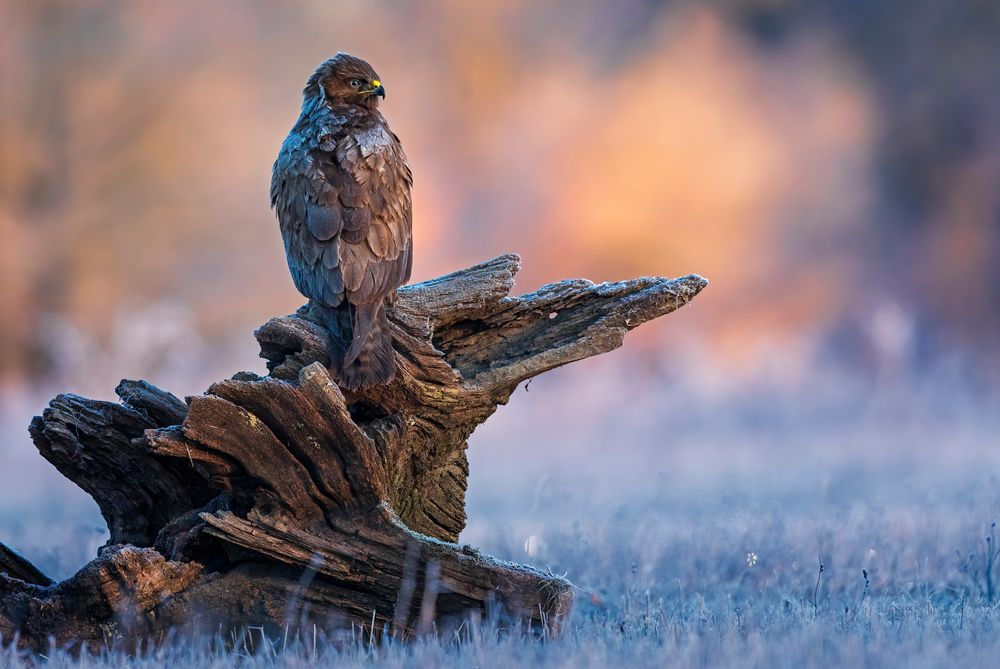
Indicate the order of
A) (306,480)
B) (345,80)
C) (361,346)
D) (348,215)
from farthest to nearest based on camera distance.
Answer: (345,80)
(348,215)
(361,346)
(306,480)

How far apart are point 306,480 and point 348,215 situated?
1.36 meters

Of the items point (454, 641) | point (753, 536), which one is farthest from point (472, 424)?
point (753, 536)

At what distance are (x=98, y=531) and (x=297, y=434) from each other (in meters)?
2.81

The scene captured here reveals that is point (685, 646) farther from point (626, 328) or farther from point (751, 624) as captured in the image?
point (626, 328)

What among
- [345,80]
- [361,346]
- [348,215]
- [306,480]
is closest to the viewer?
[306,480]

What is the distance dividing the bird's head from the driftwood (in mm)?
1158

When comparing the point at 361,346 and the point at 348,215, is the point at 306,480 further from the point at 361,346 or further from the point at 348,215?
the point at 348,215

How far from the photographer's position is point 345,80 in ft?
19.4

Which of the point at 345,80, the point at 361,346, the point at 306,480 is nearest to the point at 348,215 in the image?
the point at 361,346

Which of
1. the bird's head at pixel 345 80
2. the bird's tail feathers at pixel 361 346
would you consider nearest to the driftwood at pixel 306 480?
the bird's tail feathers at pixel 361 346

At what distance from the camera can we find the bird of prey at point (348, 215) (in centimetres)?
523

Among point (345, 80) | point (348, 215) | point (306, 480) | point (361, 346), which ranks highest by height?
point (345, 80)

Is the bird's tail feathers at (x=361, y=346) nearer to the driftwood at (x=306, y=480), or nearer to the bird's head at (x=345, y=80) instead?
the driftwood at (x=306, y=480)

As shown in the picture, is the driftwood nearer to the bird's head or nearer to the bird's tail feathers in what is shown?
the bird's tail feathers
